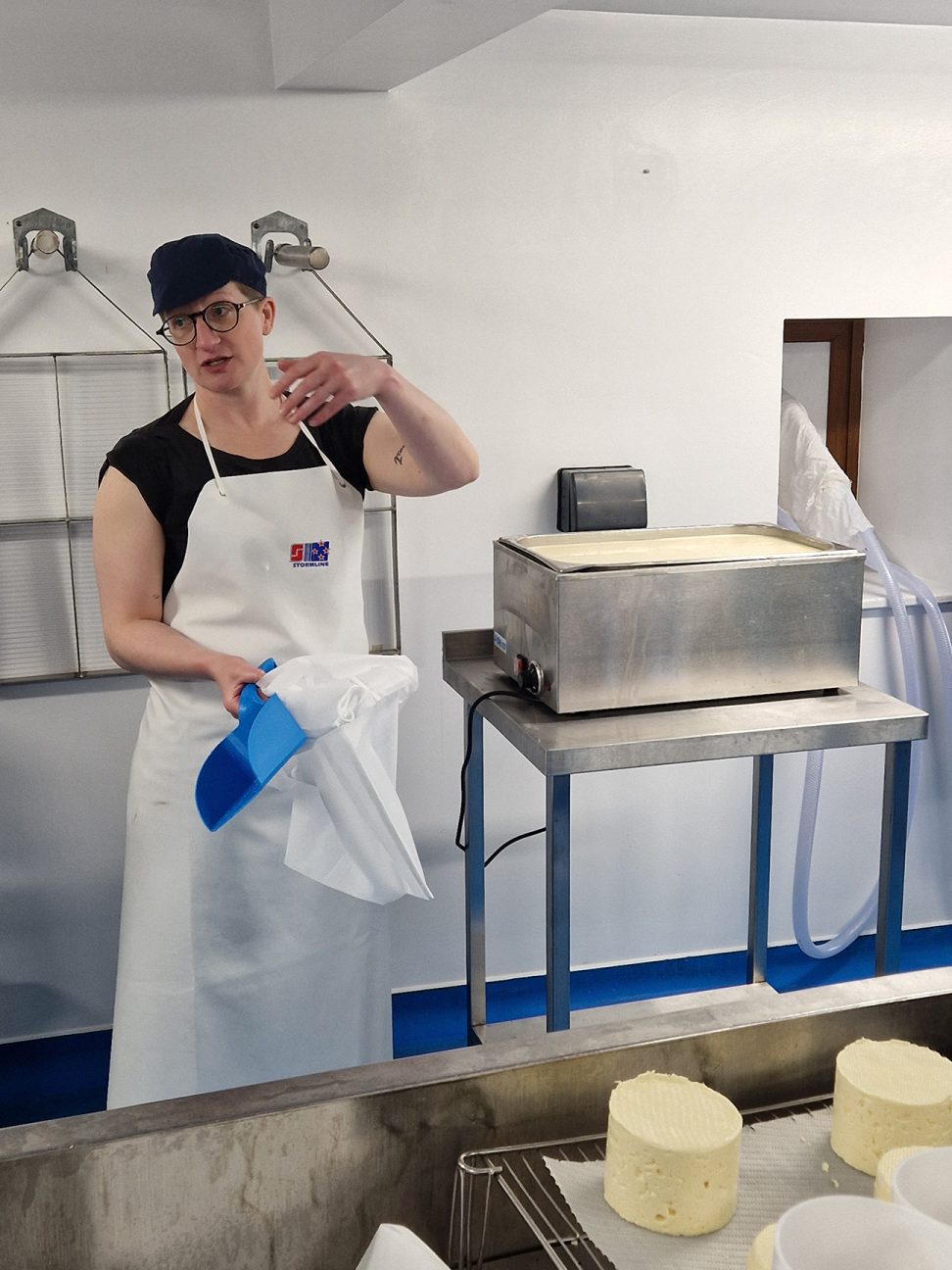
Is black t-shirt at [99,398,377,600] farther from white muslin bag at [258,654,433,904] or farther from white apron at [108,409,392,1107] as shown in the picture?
white muslin bag at [258,654,433,904]

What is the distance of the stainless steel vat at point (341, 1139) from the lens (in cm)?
79

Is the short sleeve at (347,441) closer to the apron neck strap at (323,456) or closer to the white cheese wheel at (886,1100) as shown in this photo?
the apron neck strap at (323,456)

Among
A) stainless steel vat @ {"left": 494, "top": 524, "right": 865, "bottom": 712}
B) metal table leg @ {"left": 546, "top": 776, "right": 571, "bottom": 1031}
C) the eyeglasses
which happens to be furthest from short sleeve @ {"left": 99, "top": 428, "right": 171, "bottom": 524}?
metal table leg @ {"left": 546, "top": 776, "right": 571, "bottom": 1031}

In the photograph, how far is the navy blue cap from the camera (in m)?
1.91

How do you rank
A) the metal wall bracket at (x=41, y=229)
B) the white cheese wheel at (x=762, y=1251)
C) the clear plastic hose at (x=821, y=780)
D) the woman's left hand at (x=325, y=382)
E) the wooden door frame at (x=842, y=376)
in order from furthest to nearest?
the wooden door frame at (x=842, y=376), the clear plastic hose at (x=821, y=780), the metal wall bracket at (x=41, y=229), the woman's left hand at (x=325, y=382), the white cheese wheel at (x=762, y=1251)

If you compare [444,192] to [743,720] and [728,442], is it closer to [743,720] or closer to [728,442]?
[728,442]

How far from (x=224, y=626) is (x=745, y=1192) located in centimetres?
131

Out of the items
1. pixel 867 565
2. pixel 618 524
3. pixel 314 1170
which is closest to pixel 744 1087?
pixel 314 1170

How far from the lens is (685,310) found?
267cm

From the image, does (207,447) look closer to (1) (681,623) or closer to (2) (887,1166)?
(1) (681,623)

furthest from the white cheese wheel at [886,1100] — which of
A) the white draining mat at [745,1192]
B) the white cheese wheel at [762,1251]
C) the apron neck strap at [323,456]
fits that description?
the apron neck strap at [323,456]

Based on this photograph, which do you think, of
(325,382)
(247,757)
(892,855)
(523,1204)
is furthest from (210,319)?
(523,1204)

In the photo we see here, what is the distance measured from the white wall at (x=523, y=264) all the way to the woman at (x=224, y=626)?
495 mm

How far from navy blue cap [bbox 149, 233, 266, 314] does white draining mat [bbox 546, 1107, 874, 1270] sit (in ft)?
4.81
